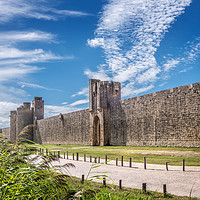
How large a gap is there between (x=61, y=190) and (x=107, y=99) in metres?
26.6

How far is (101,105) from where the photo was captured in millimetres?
29750

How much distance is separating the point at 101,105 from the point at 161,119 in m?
9.62

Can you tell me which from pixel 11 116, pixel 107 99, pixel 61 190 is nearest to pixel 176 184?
pixel 61 190

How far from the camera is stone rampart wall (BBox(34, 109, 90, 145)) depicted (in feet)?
112

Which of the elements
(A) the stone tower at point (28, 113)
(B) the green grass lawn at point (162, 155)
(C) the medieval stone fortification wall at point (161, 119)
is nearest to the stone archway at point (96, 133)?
(C) the medieval stone fortification wall at point (161, 119)

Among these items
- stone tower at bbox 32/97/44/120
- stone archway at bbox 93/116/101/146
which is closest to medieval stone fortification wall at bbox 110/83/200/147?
stone archway at bbox 93/116/101/146

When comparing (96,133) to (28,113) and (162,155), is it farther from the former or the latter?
(28,113)

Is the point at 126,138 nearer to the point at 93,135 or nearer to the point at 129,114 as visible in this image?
the point at 129,114

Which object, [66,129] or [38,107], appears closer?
[66,129]

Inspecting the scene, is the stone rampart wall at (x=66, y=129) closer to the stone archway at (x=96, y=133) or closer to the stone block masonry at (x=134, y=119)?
the stone block masonry at (x=134, y=119)

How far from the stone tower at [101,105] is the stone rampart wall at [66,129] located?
175cm

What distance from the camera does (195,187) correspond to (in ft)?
22.5

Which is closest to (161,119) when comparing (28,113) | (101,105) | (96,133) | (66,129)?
(101,105)

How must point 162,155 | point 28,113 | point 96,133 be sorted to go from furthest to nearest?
point 28,113, point 96,133, point 162,155
